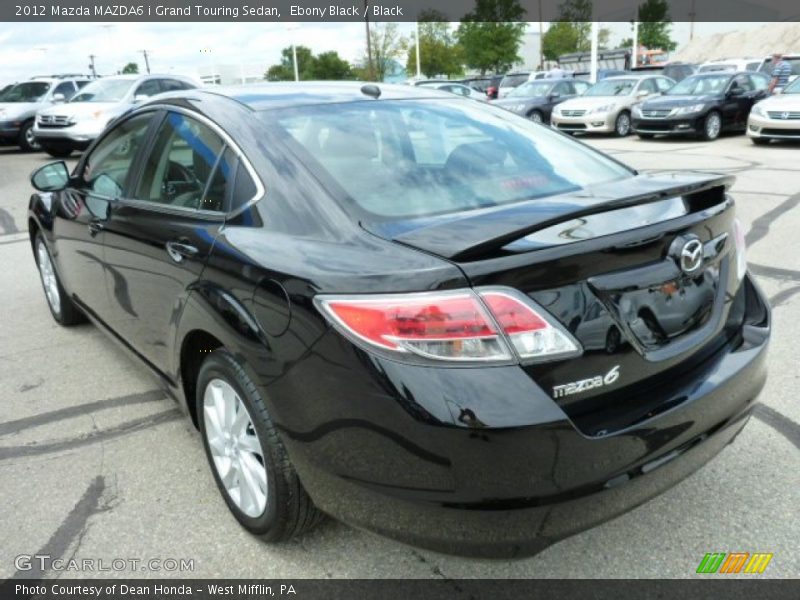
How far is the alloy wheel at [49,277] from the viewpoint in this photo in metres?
4.80

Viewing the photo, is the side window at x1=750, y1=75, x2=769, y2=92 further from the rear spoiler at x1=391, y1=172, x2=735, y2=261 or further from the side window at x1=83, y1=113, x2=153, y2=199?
the side window at x1=83, y1=113, x2=153, y2=199

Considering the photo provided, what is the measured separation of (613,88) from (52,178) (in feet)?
57.3

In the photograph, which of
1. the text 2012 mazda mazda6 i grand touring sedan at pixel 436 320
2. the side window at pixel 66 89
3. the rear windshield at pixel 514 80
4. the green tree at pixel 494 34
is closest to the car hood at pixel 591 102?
the rear windshield at pixel 514 80

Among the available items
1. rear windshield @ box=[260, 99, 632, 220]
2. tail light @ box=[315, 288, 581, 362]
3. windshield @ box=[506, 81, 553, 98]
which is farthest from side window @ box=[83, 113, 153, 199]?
windshield @ box=[506, 81, 553, 98]

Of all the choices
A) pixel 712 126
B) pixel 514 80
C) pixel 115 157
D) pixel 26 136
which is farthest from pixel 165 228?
pixel 514 80

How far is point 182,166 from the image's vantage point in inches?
115

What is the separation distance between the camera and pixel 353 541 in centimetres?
249

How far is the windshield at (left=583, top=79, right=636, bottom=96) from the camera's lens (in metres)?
18.6

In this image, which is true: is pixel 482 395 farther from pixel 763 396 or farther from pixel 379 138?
pixel 763 396

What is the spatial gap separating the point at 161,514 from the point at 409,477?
1.31 m

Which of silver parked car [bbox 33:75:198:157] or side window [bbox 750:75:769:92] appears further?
side window [bbox 750:75:769:92]

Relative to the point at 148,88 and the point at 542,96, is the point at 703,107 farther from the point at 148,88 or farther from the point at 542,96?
the point at 148,88

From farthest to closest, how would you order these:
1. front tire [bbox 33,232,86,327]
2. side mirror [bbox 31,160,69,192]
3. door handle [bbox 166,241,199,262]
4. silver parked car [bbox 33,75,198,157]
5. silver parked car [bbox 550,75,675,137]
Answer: silver parked car [bbox 550,75,675,137] < silver parked car [bbox 33,75,198,157] < front tire [bbox 33,232,86,327] < side mirror [bbox 31,160,69,192] < door handle [bbox 166,241,199,262]

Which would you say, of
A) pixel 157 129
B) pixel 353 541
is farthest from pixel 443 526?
pixel 157 129
